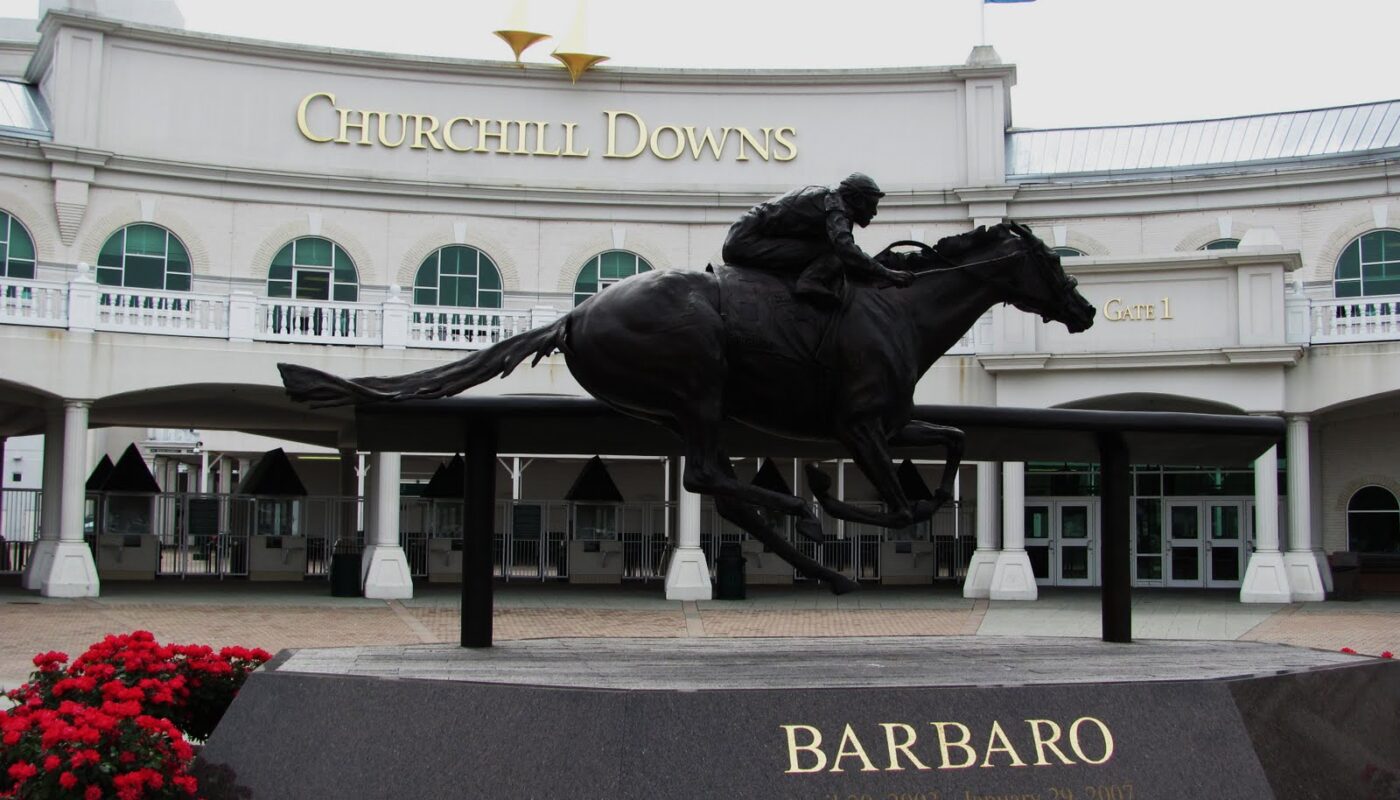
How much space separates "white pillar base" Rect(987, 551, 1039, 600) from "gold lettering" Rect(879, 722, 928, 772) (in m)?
20.0

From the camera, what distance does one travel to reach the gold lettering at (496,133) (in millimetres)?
29312

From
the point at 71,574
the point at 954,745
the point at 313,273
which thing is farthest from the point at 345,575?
the point at 954,745

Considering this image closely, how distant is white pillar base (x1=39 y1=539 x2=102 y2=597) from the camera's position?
23.5m

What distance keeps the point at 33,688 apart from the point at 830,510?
4.43m

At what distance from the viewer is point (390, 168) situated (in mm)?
28984

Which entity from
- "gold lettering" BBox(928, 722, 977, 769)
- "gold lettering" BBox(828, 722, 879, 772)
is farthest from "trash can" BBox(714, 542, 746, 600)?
"gold lettering" BBox(828, 722, 879, 772)

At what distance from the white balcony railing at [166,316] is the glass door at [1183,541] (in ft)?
61.1

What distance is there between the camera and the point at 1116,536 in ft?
29.8

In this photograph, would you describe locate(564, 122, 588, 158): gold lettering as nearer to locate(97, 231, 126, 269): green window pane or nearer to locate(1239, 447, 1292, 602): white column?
locate(97, 231, 126, 269): green window pane

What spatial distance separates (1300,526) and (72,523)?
20895 mm

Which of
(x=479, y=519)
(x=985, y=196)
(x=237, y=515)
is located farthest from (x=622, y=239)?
(x=479, y=519)

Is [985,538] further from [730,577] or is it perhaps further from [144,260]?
[144,260]

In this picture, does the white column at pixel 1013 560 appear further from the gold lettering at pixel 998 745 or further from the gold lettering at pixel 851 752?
the gold lettering at pixel 851 752

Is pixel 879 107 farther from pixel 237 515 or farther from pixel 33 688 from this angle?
pixel 33 688
